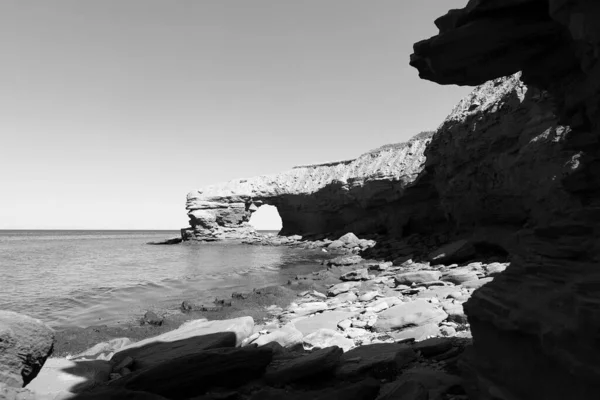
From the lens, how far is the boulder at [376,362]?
6866mm

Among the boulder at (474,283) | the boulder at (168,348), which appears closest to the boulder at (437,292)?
the boulder at (474,283)

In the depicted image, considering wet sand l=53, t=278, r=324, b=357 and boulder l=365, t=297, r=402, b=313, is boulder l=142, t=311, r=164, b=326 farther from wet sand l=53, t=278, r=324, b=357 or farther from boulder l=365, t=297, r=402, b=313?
boulder l=365, t=297, r=402, b=313

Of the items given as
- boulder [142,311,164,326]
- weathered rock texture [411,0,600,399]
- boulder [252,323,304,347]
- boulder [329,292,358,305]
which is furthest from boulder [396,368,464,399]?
boulder [142,311,164,326]

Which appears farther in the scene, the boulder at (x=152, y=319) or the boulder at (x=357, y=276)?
the boulder at (x=357, y=276)

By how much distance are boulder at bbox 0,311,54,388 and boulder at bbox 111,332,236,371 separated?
1543 mm

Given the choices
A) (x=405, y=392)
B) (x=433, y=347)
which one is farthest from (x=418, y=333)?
(x=405, y=392)

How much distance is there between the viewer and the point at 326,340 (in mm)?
9625

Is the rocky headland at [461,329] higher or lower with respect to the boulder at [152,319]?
higher

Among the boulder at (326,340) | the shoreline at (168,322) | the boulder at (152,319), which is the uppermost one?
the boulder at (326,340)

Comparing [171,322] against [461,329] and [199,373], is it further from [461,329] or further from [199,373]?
[461,329]

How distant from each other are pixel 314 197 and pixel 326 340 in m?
58.9

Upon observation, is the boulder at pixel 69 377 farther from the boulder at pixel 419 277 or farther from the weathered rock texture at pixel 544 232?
the boulder at pixel 419 277

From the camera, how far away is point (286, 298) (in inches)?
724

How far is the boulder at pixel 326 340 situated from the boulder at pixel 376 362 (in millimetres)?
1288
